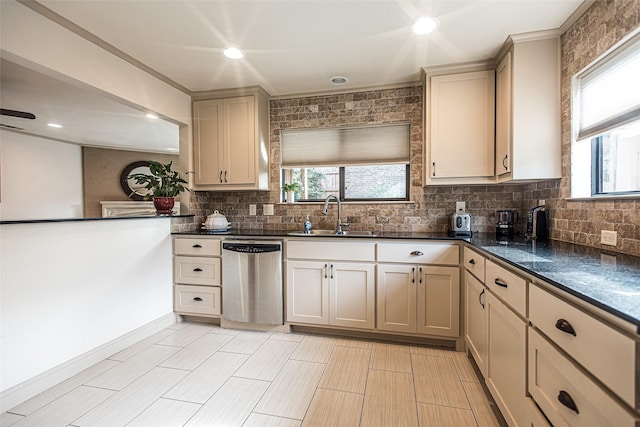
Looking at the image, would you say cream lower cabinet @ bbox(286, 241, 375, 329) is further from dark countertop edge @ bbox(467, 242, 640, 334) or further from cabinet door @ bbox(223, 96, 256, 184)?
dark countertop edge @ bbox(467, 242, 640, 334)

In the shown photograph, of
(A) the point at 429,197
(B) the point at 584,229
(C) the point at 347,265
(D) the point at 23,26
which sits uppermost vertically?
(D) the point at 23,26

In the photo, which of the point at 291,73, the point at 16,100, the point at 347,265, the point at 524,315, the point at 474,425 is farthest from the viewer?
the point at 16,100

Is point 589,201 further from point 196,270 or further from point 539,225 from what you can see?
point 196,270

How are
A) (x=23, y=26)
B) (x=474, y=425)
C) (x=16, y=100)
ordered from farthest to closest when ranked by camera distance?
1. (x=16, y=100)
2. (x=23, y=26)
3. (x=474, y=425)

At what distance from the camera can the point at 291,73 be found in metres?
2.79

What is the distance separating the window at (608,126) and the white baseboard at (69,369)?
3.59m

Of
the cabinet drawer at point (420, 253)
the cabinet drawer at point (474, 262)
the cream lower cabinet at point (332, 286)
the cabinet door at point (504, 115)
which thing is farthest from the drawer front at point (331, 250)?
the cabinet door at point (504, 115)

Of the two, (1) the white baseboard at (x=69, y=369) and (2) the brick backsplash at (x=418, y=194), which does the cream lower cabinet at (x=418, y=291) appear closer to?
(2) the brick backsplash at (x=418, y=194)

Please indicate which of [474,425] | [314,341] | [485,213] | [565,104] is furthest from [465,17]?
[314,341]

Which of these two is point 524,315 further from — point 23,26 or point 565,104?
point 23,26

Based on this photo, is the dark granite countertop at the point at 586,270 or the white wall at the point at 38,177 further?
the white wall at the point at 38,177

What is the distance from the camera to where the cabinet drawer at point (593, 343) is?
0.70 meters

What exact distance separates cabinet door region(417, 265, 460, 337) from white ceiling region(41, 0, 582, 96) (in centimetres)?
175

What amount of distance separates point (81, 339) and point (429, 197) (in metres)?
3.14
